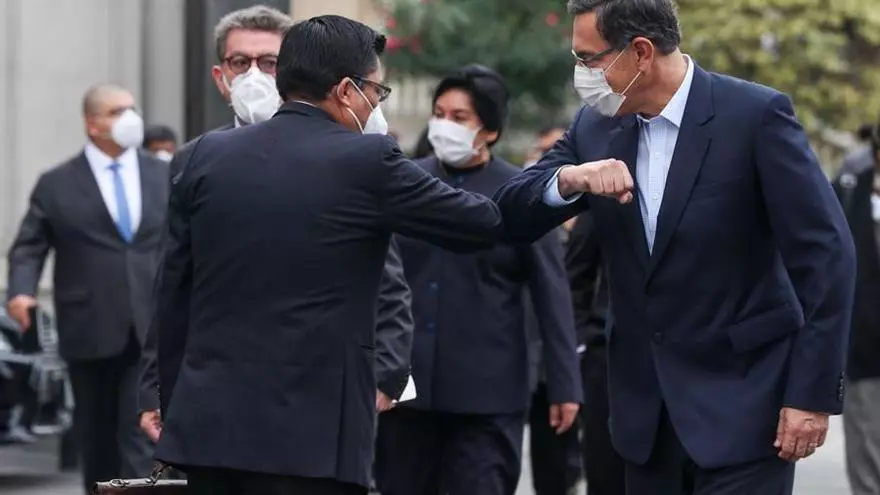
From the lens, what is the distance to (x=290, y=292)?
5195 mm

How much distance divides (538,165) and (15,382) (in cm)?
683

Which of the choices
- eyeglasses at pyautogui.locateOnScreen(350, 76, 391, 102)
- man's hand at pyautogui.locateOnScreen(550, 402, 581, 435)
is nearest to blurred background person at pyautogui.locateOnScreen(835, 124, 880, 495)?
man's hand at pyautogui.locateOnScreen(550, 402, 581, 435)

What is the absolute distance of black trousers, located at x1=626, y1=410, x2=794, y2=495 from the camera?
18.6 ft

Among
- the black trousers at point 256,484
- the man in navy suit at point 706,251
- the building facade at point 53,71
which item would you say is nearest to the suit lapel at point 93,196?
the man in navy suit at point 706,251

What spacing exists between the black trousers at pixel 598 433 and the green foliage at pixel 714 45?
51.4 ft

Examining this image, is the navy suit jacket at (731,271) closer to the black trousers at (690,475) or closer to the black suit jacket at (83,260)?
the black trousers at (690,475)

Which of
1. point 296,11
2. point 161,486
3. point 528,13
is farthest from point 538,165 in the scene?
point 528,13

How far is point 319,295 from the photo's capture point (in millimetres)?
5203

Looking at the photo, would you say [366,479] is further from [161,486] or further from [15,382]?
[15,382]

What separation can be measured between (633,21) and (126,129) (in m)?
5.31

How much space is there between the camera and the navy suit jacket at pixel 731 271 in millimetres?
5535

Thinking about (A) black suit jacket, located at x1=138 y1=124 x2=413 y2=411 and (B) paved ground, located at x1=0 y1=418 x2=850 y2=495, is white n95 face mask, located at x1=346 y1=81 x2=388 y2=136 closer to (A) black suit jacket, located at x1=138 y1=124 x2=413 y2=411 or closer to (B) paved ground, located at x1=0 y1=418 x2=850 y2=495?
(A) black suit jacket, located at x1=138 y1=124 x2=413 y2=411

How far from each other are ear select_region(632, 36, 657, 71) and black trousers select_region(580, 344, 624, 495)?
3009 millimetres

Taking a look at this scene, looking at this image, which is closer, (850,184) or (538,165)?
(538,165)
